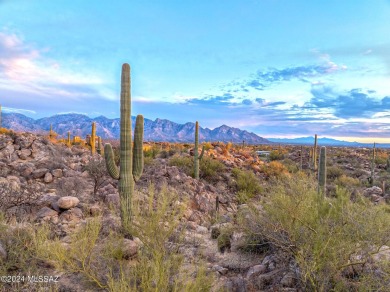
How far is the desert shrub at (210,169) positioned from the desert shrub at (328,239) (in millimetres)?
10614

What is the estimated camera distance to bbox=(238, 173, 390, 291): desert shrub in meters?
4.03

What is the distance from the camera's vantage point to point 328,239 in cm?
425

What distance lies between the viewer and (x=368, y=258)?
14.9ft

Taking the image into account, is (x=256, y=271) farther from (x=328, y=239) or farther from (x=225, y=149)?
(x=225, y=149)

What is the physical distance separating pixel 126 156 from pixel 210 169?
936cm

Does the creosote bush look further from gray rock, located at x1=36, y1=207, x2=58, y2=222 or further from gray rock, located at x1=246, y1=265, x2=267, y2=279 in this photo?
gray rock, located at x1=36, y1=207, x2=58, y2=222

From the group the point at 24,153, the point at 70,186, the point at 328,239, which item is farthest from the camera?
the point at 24,153

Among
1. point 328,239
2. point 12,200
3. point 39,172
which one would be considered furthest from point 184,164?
point 328,239

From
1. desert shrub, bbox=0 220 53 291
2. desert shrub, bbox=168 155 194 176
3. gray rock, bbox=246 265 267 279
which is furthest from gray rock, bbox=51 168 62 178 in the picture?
gray rock, bbox=246 265 267 279

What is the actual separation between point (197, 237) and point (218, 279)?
2036mm

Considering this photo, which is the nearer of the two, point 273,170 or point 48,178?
point 48,178

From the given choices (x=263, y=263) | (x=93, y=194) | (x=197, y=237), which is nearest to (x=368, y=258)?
(x=263, y=263)

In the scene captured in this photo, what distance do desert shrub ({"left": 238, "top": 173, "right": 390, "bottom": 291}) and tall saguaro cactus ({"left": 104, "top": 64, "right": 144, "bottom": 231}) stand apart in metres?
3.22

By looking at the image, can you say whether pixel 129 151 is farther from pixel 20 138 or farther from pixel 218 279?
pixel 20 138
